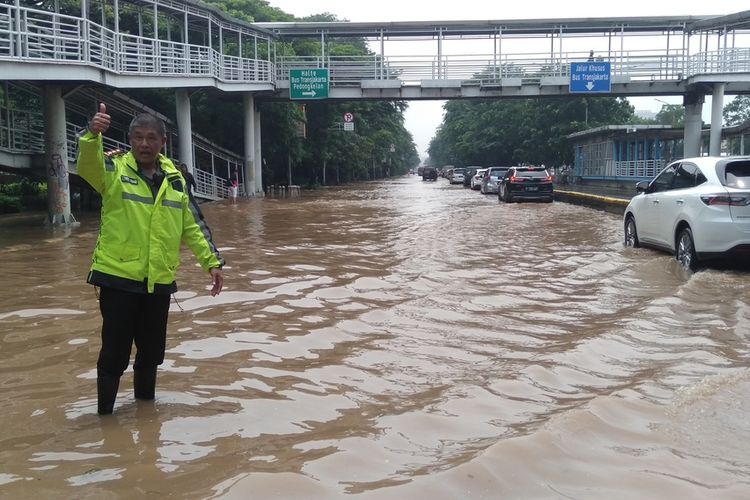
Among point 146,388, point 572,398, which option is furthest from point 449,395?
point 146,388

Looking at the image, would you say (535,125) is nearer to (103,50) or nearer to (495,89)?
(495,89)

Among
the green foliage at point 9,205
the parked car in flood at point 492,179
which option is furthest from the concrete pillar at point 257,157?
the green foliage at point 9,205

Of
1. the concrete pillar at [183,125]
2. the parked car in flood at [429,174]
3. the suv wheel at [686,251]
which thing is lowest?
the suv wheel at [686,251]

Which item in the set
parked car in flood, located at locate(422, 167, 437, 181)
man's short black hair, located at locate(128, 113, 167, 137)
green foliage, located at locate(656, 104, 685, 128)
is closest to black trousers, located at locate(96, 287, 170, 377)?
man's short black hair, located at locate(128, 113, 167, 137)

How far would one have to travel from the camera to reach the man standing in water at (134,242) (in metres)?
3.98

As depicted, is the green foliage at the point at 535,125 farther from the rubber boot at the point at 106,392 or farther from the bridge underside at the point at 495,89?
the rubber boot at the point at 106,392

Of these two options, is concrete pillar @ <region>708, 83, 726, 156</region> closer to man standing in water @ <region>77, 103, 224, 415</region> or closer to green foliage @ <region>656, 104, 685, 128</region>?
man standing in water @ <region>77, 103, 224, 415</region>

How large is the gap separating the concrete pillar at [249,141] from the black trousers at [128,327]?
31.8 meters

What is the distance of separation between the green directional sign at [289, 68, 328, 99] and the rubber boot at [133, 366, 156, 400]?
31.1 meters

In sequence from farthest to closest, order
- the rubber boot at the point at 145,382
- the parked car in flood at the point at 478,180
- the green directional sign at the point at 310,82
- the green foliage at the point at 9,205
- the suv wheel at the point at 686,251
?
the parked car in flood at the point at 478,180 → the green directional sign at the point at 310,82 → the green foliage at the point at 9,205 → the suv wheel at the point at 686,251 → the rubber boot at the point at 145,382

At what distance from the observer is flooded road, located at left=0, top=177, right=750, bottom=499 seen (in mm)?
3418

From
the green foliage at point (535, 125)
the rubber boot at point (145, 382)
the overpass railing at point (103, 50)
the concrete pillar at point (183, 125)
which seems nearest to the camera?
the rubber boot at point (145, 382)

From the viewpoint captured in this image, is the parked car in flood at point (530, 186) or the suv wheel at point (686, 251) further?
the parked car in flood at point (530, 186)

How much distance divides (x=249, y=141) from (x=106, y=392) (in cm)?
3265
